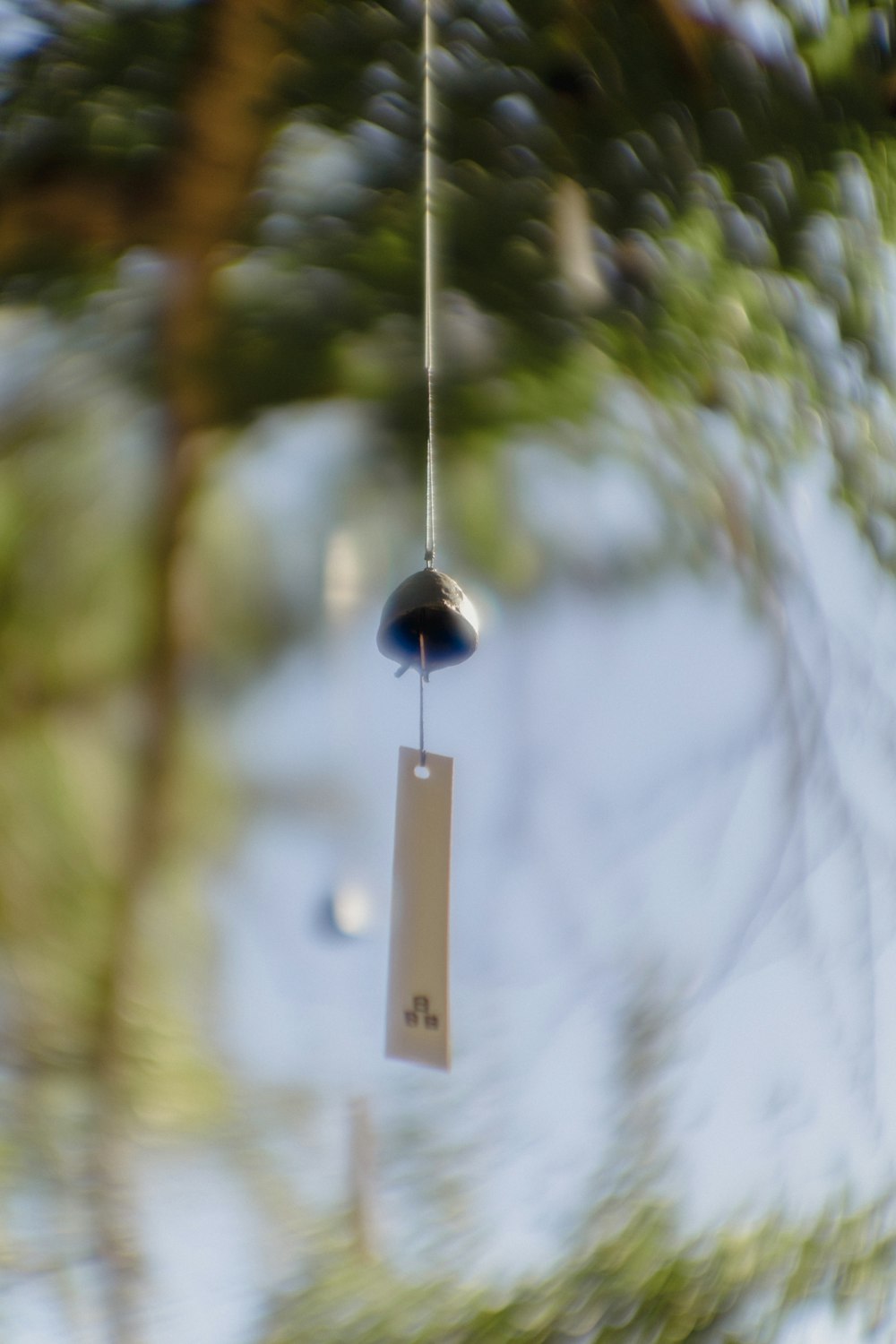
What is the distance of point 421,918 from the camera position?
3.12ft

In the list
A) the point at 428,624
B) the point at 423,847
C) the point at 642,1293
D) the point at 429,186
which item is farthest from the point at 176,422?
the point at 642,1293

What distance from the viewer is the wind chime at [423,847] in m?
0.92

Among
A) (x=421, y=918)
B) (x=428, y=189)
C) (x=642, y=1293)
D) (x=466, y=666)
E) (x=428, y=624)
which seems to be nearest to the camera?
(x=421, y=918)

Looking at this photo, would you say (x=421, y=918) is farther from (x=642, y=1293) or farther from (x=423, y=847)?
(x=642, y=1293)

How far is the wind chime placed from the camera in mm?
917

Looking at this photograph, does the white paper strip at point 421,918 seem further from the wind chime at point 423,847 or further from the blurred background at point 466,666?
the blurred background at point 466,666

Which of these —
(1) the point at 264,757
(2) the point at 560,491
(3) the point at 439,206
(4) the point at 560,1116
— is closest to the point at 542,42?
(3) the point at 439,206

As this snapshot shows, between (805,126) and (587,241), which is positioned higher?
(805,126)

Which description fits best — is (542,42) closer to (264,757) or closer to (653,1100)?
(264,757)

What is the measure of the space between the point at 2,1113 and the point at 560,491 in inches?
41.6

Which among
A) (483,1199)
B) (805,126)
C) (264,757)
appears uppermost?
(805,126)

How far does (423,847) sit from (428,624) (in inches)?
8.5

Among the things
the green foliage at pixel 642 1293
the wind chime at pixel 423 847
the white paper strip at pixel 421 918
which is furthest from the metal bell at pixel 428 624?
the green foliage at pixel 642 1293

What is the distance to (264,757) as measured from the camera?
5.93 feet
